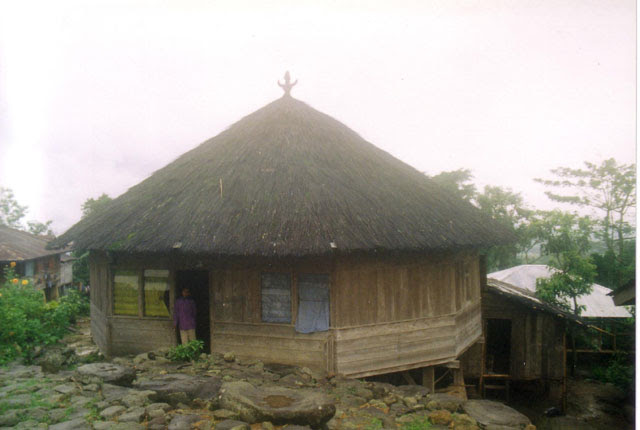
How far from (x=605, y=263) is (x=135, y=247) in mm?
21745

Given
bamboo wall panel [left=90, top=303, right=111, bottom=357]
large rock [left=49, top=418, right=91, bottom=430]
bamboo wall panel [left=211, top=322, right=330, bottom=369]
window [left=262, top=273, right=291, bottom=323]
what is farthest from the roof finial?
large rock [left=49, top=418, right=91, bottom=430]

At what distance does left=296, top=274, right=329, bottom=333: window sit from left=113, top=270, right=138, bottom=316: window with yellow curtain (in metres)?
4.09

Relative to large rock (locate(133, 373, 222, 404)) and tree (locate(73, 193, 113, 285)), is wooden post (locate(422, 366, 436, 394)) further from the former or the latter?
tree (locate(73, 193, 113, 285))

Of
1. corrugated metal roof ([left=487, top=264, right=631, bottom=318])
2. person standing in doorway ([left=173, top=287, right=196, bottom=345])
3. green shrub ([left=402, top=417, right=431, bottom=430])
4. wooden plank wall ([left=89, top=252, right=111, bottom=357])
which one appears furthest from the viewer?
corrugated metal roof ([left=487, top=264, right=631, bottom=318])

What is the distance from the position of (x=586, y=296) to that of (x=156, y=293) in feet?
56.8

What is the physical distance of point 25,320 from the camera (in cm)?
874

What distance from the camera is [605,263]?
67.3 ft

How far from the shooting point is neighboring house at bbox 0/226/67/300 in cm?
2072

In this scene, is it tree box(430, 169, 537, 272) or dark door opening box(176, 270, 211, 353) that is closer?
dark door opening box(176, 270, 211, 353)

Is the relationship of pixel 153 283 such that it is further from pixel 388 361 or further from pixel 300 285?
pixel 388 361

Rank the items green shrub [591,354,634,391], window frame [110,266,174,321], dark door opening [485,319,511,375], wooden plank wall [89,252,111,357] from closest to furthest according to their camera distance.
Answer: window frame [110,266,174,321]
wooden plank wall [89,252,111,357]
green shrub [591,354,634,391]
dark door opening [485,319,511,375]

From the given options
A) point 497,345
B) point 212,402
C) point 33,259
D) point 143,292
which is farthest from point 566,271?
point 33,259

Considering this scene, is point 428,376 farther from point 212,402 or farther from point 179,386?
point 179,386

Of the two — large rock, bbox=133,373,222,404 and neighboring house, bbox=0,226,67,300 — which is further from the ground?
neighboring house, bbox=0,226,67,300
